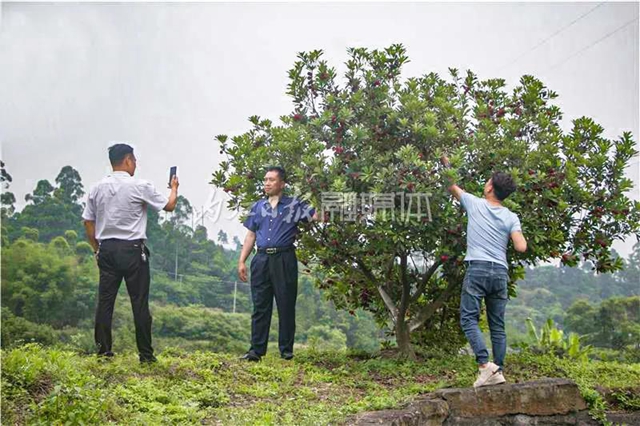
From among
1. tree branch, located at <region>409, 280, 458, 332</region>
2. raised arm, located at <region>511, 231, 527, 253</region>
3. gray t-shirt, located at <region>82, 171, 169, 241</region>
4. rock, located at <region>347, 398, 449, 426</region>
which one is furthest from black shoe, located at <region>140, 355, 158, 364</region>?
raised arm, located at <region>511, 231, 527, 253</region>

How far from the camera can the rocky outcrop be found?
5391 mm

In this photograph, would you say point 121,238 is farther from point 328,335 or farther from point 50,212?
point 50,212

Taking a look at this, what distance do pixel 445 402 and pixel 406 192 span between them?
2061 millimetres

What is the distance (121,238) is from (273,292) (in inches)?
80.4

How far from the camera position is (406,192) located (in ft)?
21.5

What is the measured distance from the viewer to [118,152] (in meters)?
5.88

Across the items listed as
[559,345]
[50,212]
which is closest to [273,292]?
[559,345]

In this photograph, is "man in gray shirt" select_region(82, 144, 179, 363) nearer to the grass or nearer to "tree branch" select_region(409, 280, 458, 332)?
the grass

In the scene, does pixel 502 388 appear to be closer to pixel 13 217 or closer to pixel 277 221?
pixel 277 221

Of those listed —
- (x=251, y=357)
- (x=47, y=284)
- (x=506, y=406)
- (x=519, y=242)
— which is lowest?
(x=506, y=406)

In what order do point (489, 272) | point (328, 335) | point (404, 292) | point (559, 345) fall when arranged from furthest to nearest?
point (328, 335)
point (559, 345)
point (404, 292)
point (489, 272)

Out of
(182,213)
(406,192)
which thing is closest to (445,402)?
(406,192)

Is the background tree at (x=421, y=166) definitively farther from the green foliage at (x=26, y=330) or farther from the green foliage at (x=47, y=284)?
the green foliage at (x=47, y=284)

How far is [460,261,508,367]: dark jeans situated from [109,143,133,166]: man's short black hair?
3.18 metres
